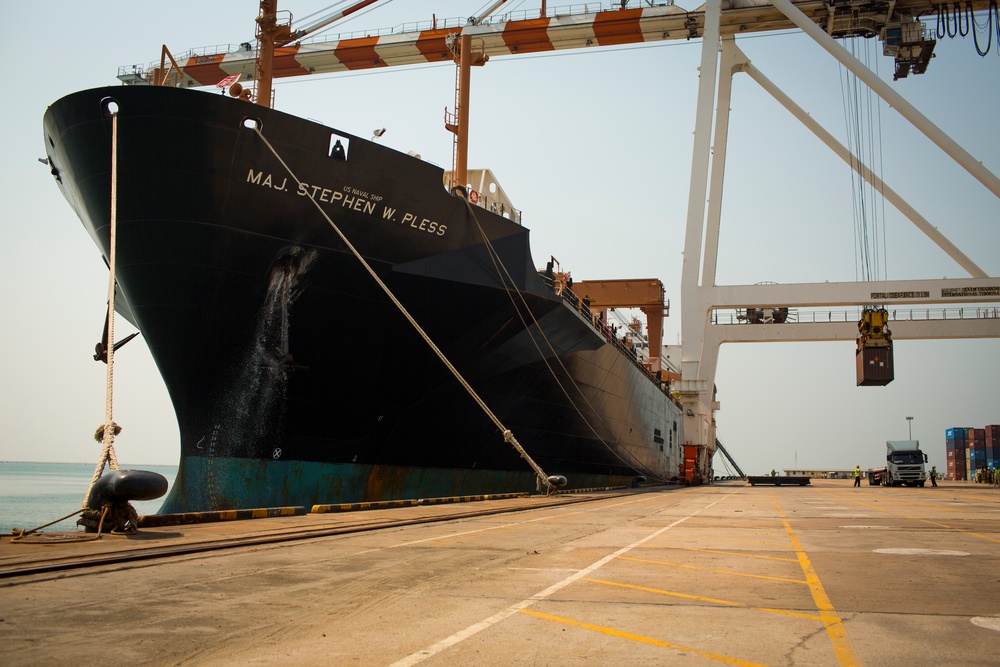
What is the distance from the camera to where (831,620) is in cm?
474

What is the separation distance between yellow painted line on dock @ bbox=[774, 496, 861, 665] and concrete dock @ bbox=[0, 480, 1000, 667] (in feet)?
0.06

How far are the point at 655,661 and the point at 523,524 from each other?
7855 millimetres

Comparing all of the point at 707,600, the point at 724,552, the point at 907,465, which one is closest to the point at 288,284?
the point at 724,552

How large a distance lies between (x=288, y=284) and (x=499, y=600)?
10354 mm

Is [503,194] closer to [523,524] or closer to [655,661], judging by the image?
[523,524]

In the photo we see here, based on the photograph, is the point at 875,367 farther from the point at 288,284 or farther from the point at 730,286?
the point at 288,284

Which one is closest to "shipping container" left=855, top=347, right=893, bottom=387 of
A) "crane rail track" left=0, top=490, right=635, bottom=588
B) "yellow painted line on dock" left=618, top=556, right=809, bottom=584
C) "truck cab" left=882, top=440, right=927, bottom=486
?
"truck cab" left=882, top=440, right=927, bottom=486

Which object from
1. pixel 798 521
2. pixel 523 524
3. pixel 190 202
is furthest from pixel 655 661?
pixel 190 202

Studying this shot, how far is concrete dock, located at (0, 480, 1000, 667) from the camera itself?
390 cm

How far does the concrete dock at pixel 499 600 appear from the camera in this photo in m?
3.90

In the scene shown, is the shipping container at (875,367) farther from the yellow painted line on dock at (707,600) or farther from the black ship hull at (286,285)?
the yellow painted line on dock at (707,600)

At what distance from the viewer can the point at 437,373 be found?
55.2 ft

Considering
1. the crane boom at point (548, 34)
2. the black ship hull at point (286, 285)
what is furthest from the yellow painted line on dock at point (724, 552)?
the crane boom at point (548, 34)

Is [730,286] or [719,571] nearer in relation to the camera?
[719,571]
